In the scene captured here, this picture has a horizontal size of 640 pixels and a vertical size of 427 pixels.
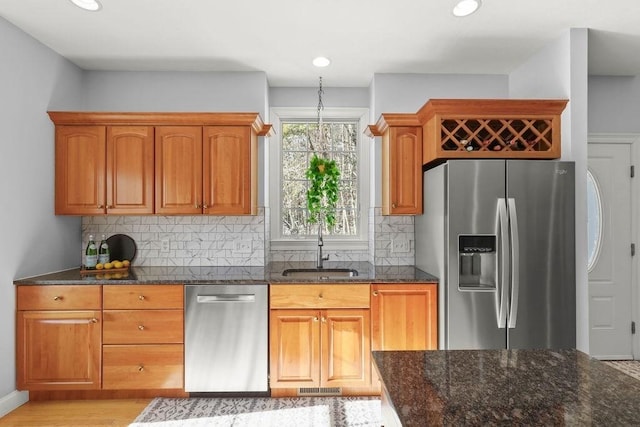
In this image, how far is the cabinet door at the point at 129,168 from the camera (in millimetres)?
3168

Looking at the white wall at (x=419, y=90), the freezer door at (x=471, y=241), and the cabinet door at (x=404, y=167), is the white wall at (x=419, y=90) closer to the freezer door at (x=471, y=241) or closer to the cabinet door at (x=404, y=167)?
the cabinet door at (x=404, y=167)

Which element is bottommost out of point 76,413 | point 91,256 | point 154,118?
point 76,413

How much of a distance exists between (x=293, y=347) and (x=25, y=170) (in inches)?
90.1

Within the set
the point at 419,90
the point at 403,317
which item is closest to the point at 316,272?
the point at 403,317

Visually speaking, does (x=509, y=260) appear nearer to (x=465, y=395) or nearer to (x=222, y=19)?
(x=465, y=395)

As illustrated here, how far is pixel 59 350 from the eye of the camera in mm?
2801

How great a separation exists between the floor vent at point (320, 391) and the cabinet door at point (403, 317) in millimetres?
484

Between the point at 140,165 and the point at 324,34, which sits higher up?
the point at 324,34

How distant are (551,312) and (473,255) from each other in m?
0.59

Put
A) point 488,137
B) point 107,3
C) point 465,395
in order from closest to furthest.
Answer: point 465,395 < point 107,3 < point 488,137

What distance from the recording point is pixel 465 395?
1065 mm

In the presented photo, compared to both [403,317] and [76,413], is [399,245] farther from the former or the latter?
[76,413]

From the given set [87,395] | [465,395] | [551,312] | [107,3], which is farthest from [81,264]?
[551,312]

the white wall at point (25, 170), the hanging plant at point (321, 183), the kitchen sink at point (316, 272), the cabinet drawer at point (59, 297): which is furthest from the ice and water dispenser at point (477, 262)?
the white wall at point (25, 170)
